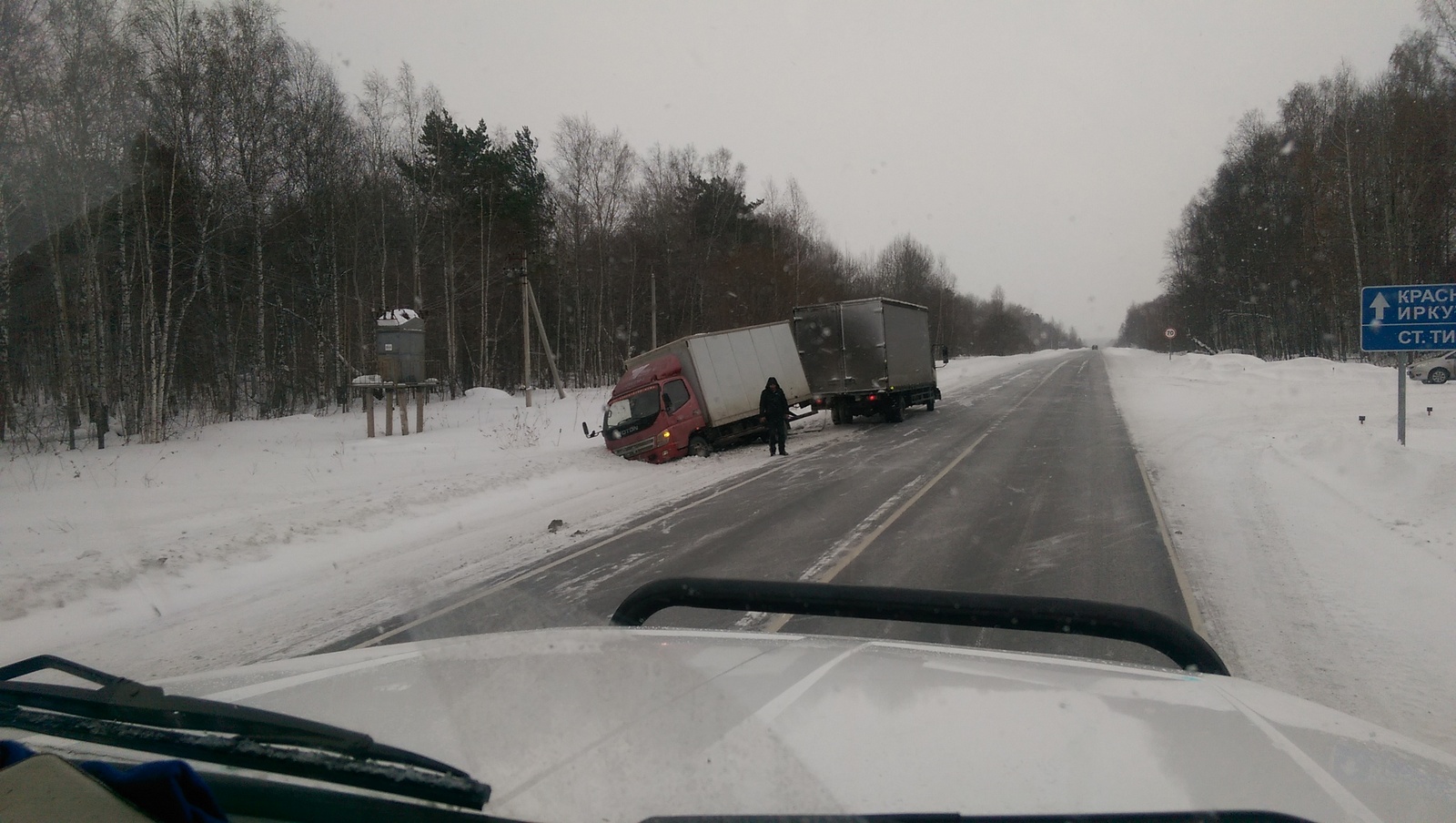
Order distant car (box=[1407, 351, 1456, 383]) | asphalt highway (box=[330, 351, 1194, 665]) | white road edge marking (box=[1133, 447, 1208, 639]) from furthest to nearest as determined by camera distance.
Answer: distant car (box=[1407, 351, 1456, 383]) → asphalt highway (box=[330, 351, 1194, 665]) → white road edge marking (box=[1133, 447, 1208, 639])

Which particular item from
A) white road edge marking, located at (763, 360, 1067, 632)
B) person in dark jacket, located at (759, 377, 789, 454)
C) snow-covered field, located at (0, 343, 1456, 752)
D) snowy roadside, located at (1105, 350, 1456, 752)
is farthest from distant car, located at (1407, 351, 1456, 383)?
person in dark jacket, located at (759, 377, 789, 454)

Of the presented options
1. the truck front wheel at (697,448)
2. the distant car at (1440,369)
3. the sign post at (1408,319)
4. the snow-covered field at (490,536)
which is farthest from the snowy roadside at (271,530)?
the distant car at (1440,369)

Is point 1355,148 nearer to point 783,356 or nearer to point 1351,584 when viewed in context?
point 783,356

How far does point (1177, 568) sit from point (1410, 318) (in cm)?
869

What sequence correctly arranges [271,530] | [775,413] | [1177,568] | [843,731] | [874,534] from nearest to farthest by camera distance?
1. [843,731]
2. [1177,568]
3. [874,534]
4. [271,530]
5. [775,413]

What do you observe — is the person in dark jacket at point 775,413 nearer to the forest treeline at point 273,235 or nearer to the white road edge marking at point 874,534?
the white road edge marking at point 874,534

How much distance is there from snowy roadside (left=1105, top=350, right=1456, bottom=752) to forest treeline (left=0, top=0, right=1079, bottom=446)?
25.3 meters

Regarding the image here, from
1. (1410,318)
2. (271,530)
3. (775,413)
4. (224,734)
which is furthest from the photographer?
(775,413)

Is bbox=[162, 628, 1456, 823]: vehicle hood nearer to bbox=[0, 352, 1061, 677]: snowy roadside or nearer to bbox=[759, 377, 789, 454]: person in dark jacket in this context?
bbox=[0, 352, 1061, 677]: snowy roadside

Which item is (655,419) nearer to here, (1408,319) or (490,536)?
(490,536)

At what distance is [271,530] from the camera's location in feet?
35.6

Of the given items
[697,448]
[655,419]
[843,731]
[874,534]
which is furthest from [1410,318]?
[843,731]

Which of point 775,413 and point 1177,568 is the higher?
point 775,413

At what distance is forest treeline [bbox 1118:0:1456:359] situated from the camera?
37812 mm
